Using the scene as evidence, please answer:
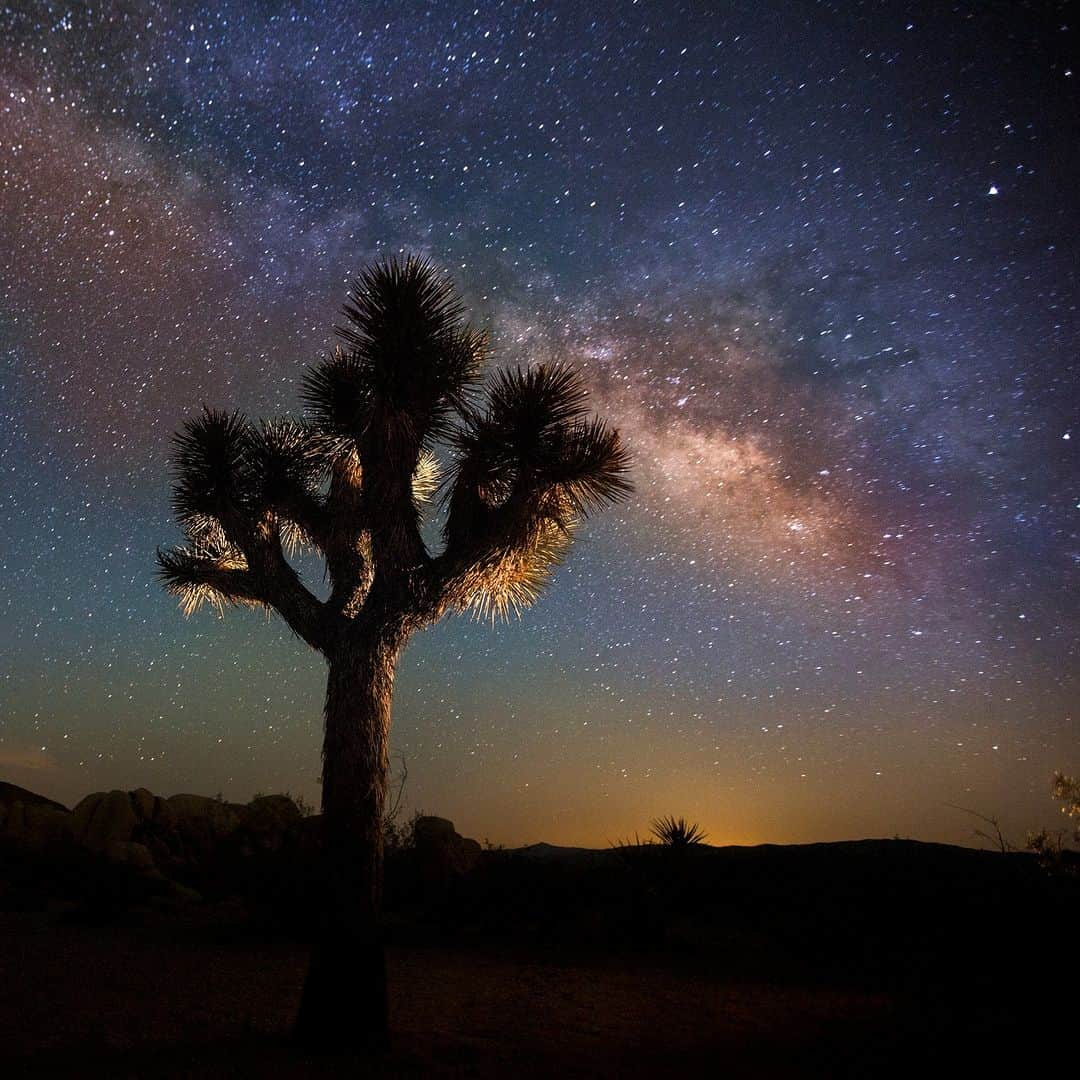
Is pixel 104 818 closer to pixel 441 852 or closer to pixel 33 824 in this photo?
pixel 33 824

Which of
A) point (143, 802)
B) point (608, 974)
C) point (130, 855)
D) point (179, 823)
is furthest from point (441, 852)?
point (143, 802)

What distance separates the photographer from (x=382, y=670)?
6027mm

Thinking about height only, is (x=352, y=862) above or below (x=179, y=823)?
above

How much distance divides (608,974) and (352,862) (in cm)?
442

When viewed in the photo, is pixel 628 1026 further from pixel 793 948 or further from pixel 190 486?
pixel 190 486

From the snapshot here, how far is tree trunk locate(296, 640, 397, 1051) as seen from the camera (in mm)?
5000

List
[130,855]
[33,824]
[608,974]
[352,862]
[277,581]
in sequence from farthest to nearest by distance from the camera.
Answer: [33,824]
[130,855]
[608,974]
[277,581]
[352,862]

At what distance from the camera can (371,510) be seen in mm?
6523

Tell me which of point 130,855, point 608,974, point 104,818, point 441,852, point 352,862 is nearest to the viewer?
point 352,862

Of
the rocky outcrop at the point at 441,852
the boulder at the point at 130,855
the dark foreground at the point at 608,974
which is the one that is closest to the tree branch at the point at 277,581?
the dark foreground at the point at 608,974

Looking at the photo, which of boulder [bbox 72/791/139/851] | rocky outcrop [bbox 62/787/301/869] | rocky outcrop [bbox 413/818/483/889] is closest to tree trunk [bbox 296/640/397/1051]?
rocky outcrop [bbox 413/818/483/889]

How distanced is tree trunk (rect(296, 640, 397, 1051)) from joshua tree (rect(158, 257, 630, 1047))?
1cm

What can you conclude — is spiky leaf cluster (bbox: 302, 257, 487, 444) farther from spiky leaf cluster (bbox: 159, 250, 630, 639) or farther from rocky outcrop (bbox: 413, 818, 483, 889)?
rocky outcrop (bbox: 413, 818, 483, 889)

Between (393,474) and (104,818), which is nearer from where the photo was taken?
(393,474)
